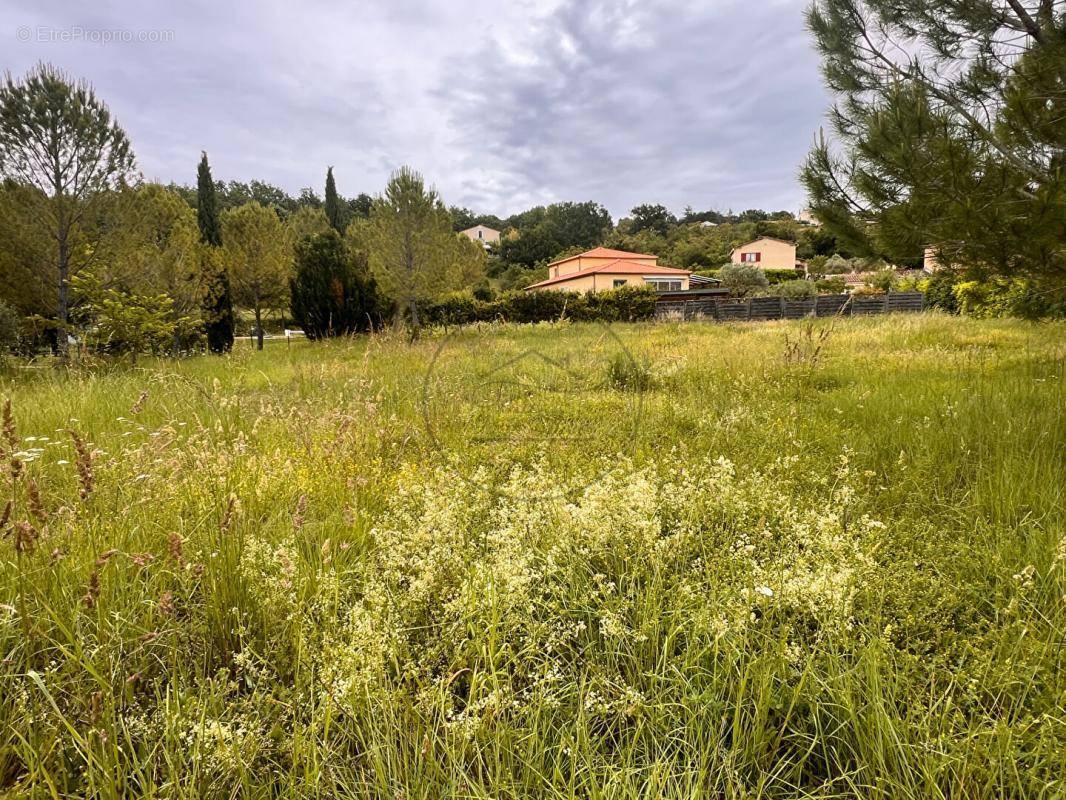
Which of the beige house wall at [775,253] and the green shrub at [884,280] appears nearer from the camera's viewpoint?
the green shrub at [884,280]

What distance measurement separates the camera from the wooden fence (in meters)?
18.5

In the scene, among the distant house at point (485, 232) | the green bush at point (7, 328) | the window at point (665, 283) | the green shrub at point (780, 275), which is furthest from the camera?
the distant house at point (485, 232)

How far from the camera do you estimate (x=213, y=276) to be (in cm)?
1534

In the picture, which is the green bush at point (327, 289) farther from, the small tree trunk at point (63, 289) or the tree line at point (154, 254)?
the small tree trunk at point (63, 289)

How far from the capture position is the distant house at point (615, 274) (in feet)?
113

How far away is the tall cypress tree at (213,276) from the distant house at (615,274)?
19.2 m

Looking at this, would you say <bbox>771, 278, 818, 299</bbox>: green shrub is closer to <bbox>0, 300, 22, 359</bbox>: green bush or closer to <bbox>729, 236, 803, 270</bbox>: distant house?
<bbox>729, 236, 803, 270</bbox>: distant house

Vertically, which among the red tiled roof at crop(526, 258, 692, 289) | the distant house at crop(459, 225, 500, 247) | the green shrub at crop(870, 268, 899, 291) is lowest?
the green shrub at crop(870, 268, 899, 291)

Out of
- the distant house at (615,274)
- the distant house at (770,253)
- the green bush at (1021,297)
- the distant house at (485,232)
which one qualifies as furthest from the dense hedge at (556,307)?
the distant house at (485,232)

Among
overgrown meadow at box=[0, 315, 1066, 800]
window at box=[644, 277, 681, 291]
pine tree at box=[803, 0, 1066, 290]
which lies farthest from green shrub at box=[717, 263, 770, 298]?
overgrown meadow at box=[0, 315, 1066, 800]

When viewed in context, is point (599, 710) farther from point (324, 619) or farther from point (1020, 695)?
point (1020, 695)

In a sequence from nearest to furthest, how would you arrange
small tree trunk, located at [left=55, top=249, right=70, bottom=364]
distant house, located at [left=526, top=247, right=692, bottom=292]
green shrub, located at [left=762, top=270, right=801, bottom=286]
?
small tree trunk, located at [left=55, top=249, right=70, bottom=364], distant house, located at [left=526, top=247, right=692, bottom=292], green shrub, located at [left=762, top=270, right=801, bottom=286]

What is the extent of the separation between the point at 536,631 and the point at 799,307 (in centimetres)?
2228

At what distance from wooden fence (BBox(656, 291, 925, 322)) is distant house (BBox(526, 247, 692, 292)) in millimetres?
11994
